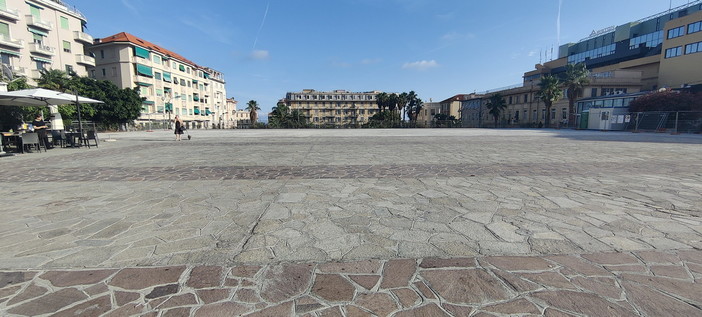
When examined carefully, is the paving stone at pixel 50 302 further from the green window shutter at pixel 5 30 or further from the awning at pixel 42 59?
the awning at pixel 42 59

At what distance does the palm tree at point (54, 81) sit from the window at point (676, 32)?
79867 mm

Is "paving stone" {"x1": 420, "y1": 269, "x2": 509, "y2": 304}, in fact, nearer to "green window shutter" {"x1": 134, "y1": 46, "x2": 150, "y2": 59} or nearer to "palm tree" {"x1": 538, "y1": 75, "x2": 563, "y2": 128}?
"palm tree" {"x1": 538, "y1": 75, "x2": 563, "y2": 128}

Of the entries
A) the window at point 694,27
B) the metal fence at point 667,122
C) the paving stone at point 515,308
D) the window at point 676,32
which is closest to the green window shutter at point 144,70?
the paving stone at point 515,308

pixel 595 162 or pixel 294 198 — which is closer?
pixel 294 198

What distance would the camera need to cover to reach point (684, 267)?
2574 mm

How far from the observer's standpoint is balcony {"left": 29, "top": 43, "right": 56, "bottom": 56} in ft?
120

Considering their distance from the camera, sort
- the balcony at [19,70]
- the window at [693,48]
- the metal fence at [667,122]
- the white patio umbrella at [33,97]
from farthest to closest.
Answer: the window at [693,48], the balcony at [19,70], the metal fence at [667,122], the white patio umbrella at [33,97]

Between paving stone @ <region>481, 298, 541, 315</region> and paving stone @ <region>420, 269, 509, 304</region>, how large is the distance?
0.21ft

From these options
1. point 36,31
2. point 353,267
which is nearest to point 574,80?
point 353,267

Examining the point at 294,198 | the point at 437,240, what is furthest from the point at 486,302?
the point at 294,198

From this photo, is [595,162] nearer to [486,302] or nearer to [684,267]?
[684,267]

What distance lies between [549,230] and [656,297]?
134 centimetres

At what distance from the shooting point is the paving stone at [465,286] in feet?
7.17

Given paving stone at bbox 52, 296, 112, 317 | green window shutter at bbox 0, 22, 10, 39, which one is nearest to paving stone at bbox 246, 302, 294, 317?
paving stone at bbox 52, 296, 112, 317
